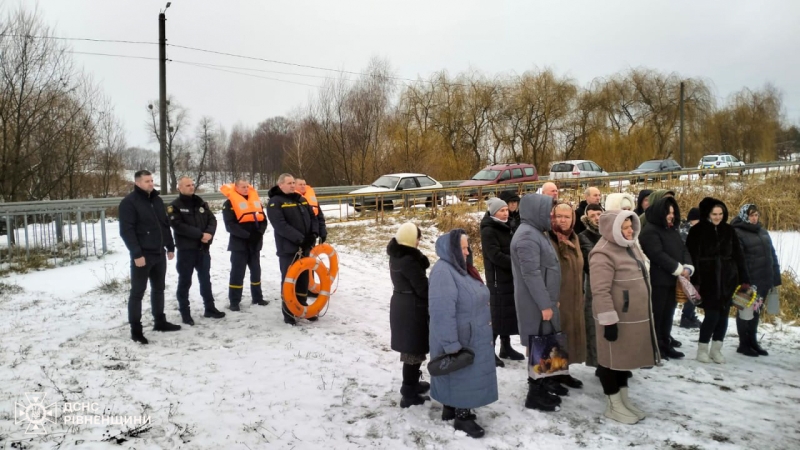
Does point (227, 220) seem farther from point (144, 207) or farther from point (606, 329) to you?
point (606, 329)

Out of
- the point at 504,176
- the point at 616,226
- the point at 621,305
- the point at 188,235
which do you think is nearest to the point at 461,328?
the point at 621,305

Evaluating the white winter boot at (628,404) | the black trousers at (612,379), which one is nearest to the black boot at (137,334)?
the black trousers at (612,379)

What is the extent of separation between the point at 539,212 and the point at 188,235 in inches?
168

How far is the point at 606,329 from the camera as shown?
3.96 metres

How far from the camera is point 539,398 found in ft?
14.1

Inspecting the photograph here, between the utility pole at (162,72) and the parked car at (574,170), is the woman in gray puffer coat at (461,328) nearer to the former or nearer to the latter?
the utility pole at (162,72)

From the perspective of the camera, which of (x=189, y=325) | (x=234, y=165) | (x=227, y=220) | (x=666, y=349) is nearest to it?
(x=666, y=349)

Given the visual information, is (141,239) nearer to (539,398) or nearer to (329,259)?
(329,259)

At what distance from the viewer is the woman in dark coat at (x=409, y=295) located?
4.05 m

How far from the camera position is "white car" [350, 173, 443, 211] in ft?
55.2

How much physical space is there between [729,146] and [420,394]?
154 ft

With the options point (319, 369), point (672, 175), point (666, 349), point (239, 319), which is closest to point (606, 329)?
point (666, 349)

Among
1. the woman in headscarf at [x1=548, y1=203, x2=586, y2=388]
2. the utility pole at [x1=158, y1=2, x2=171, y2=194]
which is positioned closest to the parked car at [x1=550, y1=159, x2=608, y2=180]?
the utility pole at [x1=158, y1=2, x2=171, y2=194]

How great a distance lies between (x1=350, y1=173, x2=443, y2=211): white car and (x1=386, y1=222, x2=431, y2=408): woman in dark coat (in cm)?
1207
